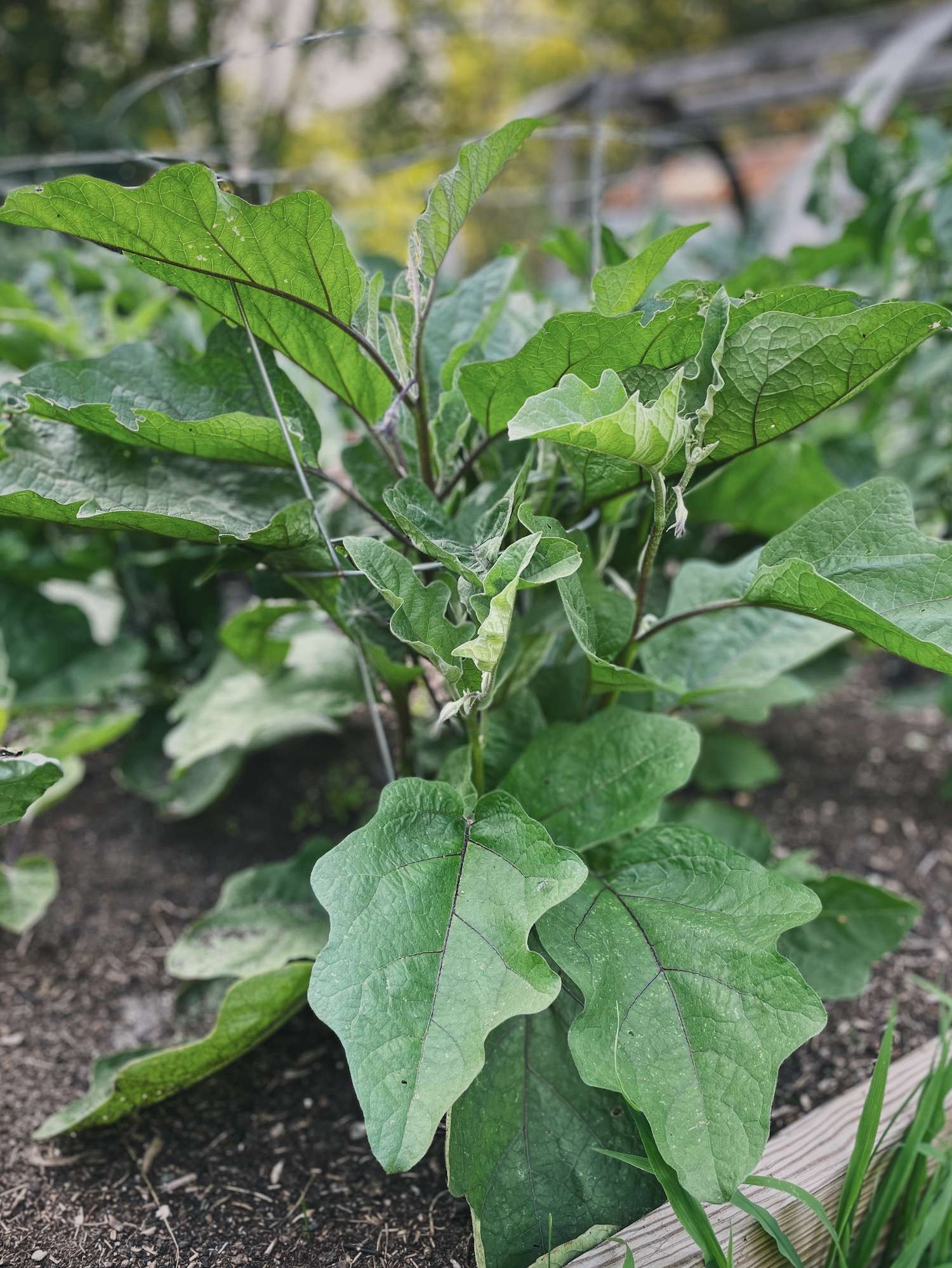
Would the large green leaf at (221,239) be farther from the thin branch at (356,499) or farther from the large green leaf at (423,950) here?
the large green leaf at (423,950)

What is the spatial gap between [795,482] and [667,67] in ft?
15.9

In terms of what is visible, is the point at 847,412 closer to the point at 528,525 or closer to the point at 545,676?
the point at 545,676

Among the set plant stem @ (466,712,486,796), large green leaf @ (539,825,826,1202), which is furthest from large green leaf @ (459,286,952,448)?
large green leaf @ (539,825,826,1202)

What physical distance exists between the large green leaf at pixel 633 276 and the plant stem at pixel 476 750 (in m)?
0.41

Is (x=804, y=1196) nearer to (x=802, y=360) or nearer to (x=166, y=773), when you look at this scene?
(x=802, y=360)

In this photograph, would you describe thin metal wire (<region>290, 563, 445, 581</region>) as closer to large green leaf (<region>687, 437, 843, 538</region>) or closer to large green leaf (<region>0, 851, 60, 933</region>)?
large green leaf (<region>687, 437, 843, 538</region>)

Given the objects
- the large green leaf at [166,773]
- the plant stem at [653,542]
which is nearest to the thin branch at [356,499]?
the plant stem at [653,542]

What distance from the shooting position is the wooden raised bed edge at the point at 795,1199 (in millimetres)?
876

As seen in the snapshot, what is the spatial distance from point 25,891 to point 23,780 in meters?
0.63

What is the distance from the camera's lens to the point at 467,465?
3.56ft

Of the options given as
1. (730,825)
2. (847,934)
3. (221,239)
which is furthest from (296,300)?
(847,934)

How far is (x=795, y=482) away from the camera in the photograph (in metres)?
1.36

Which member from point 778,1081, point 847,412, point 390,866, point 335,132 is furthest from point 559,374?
point 335,132

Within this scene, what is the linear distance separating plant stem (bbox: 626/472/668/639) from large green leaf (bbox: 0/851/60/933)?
2.97 ft
